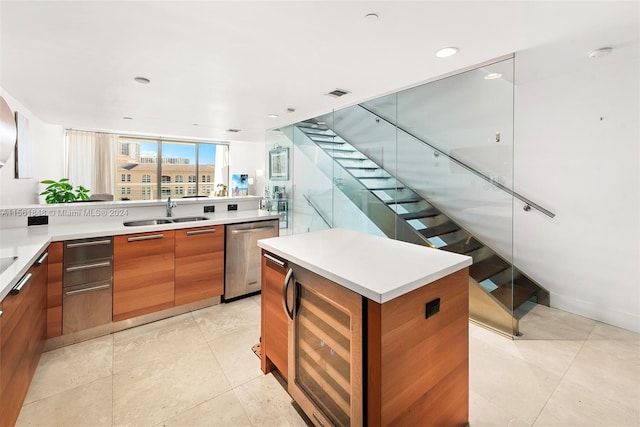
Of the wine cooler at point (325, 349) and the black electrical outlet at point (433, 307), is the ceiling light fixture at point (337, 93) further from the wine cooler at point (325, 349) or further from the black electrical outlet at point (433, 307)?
the black electrical outlet at point (433, 307)

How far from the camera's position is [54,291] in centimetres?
217

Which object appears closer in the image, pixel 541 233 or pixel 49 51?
pixel 49 51

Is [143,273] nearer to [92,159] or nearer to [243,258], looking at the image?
[243,258]

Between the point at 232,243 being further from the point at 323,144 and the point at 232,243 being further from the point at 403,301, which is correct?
the point at 403,301

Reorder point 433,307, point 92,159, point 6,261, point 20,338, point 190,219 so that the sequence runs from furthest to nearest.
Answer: point 92,159 → point 190,219 → point 6,261 → point 20,338 → point 433,307

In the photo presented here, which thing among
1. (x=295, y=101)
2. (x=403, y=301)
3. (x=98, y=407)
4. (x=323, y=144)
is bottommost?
(x=98, y=407)

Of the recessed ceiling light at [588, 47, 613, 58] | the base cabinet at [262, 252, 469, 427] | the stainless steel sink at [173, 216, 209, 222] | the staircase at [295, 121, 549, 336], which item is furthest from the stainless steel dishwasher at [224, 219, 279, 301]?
the recessed ceiling light at [588, 47, 613, 58]

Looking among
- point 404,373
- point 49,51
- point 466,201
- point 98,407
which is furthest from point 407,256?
point 49,51

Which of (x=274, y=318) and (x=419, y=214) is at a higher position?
(x=419, y=214)

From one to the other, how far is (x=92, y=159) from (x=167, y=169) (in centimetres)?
160

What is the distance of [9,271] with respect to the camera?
4.61 ft

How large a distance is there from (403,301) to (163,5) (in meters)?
1.89

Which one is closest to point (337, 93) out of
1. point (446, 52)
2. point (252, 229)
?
point (446, 52)

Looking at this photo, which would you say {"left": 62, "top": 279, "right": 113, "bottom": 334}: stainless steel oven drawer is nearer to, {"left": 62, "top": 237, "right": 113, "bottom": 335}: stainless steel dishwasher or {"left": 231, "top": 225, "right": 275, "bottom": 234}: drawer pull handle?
{"left": 62, "top": 237, "right": 113, "bottom": 335}: stainless steel dishwasher
